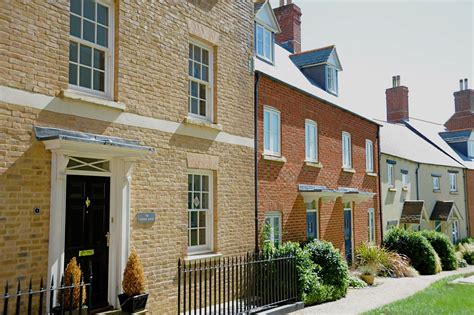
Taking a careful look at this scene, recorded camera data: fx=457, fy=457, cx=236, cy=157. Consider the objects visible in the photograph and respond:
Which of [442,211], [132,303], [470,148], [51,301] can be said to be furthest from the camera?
[470,148]

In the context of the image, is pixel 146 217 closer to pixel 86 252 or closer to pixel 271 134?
pixel 86 252

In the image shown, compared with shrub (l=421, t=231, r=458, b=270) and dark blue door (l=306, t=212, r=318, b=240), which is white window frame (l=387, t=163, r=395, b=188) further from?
dark blue door (l=306, t=212, r=318, b=240)

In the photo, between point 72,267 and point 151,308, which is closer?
point 72,267

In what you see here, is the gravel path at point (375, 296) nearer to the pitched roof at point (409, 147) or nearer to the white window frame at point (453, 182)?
the pitched roof at point (409, 147)

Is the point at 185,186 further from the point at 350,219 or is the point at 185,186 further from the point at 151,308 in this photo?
the point at 350,219

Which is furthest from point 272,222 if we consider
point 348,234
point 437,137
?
point 437,137

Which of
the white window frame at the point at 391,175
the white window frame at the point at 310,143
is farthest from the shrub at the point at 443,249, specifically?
the white window frame at the point at 310,143

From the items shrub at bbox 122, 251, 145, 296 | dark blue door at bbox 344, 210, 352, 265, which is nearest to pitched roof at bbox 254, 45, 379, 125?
dark blue door at bbox 344, 210, 352, 265

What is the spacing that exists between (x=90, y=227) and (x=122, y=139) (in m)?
1.73

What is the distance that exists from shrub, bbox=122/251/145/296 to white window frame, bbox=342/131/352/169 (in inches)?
462

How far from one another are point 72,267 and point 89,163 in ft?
6.12

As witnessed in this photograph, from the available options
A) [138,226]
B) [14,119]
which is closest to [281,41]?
[138,226]

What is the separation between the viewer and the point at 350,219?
18.7 meters

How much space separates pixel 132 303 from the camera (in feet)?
25.9
